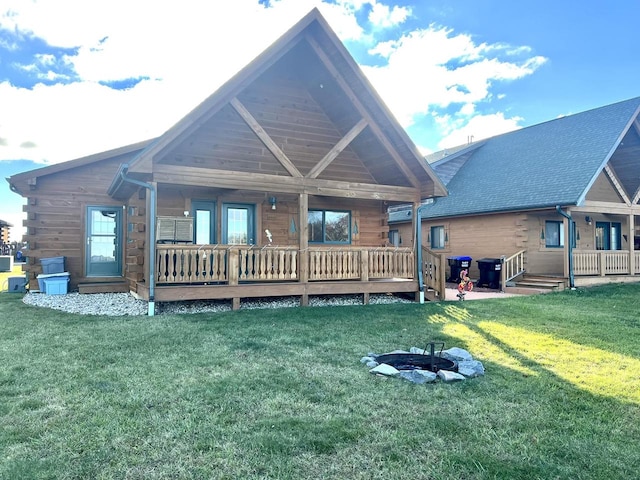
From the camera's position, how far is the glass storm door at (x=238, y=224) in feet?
35.9

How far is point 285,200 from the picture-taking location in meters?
11.5

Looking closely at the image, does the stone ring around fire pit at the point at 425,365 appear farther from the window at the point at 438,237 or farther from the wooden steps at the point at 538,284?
the window at the point at 438,237

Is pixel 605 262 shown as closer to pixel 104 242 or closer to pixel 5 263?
pixel 104 242

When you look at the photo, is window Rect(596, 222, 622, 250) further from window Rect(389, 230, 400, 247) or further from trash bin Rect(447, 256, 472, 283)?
window Rect(389, 230, 400, 247)

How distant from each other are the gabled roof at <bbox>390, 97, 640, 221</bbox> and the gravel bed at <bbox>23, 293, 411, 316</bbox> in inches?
266

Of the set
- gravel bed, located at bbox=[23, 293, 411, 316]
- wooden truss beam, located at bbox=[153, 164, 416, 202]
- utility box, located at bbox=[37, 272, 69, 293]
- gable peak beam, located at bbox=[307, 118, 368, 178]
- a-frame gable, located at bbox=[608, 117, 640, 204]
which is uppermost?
a-frame gable, located at bbox=[608, 117, 640, 204]

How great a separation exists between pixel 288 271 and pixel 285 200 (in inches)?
109

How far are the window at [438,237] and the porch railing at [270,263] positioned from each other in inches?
319

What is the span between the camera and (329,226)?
482 inches

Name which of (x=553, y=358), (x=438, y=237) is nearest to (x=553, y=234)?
(x=438, y=237)

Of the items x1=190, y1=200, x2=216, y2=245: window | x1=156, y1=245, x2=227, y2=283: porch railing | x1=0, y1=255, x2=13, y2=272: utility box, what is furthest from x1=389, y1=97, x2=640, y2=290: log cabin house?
x1=0, y1=255, x2=13, y2=272: utility box

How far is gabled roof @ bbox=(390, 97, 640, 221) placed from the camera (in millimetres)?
13875

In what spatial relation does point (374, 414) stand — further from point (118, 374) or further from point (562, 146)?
point (562, 146)

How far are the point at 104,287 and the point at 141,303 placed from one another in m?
2.87
